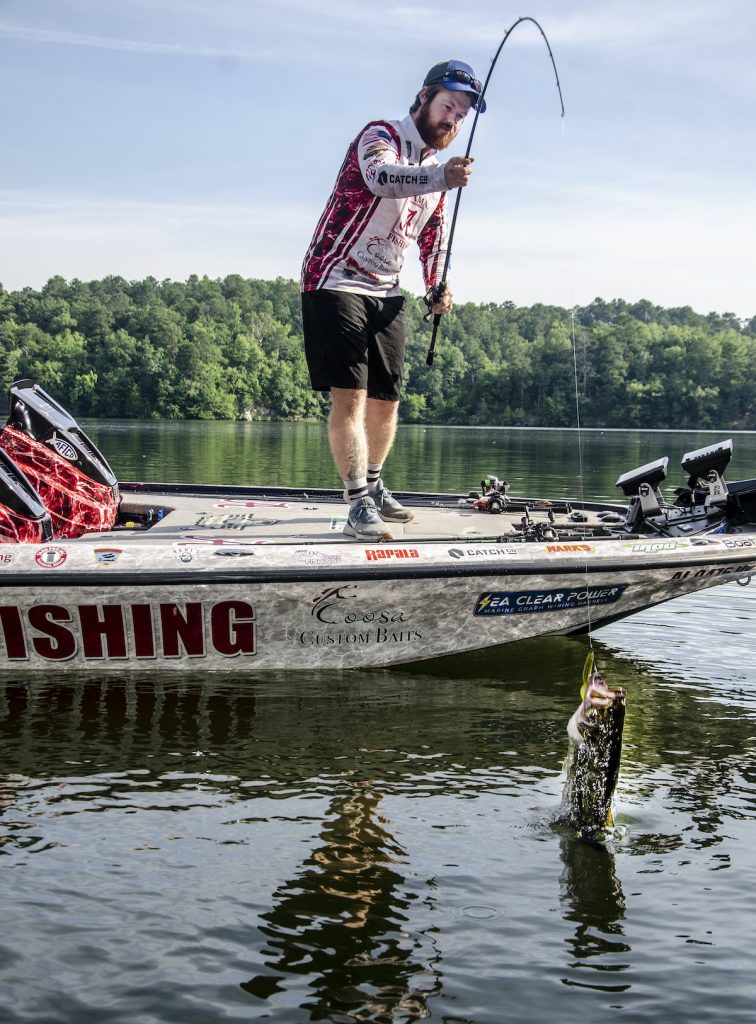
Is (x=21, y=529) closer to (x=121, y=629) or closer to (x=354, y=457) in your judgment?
(x=121, y=629)

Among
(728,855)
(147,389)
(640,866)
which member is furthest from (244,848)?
(147,389)

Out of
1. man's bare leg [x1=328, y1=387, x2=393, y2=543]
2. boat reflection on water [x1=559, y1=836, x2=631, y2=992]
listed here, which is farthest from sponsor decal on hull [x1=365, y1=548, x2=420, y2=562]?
boat reflection on water [x1=559, y1=836, x2=631, y2=992]

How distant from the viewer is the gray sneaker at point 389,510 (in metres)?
6.88

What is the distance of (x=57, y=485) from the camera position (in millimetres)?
6586

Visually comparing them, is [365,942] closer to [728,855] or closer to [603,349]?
[728,855]

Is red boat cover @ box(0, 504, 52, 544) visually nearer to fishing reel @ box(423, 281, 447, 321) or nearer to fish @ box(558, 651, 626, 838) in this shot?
fishing reel @ box(423, 281, 447, 321)

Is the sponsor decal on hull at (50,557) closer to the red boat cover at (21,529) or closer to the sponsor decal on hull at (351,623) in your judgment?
the red boat cover at (21,529)

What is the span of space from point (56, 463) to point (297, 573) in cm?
195

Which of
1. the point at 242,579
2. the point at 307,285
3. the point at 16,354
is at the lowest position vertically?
the point at 242,579

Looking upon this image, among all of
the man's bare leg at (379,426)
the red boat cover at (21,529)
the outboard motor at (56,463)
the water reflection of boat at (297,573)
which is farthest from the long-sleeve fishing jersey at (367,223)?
the red boat cover at (21,529)

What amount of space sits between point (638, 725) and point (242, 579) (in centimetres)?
221

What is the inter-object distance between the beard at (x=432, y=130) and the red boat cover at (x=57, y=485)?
2880mm

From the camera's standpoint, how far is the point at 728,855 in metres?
4.12

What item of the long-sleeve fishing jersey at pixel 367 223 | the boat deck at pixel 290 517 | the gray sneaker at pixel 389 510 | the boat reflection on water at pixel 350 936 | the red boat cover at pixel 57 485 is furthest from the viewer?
the gray sneaker at pixel 389 510
